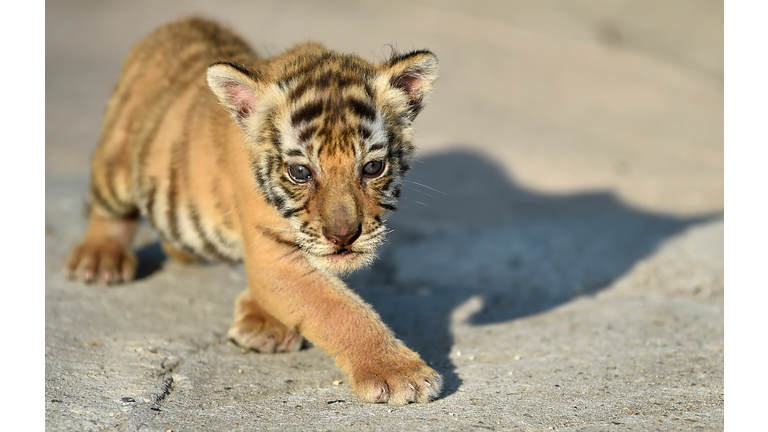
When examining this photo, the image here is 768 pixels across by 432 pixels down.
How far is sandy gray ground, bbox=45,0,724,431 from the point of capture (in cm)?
344

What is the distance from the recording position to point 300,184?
3.45 m

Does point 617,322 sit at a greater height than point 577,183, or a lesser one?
lesser

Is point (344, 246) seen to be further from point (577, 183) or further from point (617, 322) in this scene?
point (577, 183)

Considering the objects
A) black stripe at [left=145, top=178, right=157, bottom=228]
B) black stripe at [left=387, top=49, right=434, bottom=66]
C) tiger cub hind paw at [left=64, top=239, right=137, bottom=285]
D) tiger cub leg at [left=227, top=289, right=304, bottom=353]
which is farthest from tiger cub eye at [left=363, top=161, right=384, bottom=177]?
tiger cub hind paw at [left=64, top=239, right=137, bottom=285]

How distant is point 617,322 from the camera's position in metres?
4.63

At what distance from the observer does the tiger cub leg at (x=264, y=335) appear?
4.23 metres

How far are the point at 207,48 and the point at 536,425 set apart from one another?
3.19 metres

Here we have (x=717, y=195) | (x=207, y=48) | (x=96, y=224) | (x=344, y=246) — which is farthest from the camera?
(x=717, y=195)

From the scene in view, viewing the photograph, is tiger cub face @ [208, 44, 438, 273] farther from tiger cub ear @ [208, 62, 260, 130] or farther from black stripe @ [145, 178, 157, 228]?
black stripe @ [145, 178, 157, 228]

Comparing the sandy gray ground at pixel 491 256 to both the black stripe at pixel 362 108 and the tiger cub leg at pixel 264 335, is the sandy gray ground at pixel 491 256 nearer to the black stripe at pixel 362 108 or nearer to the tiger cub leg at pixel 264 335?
the tiger cub leg at pixel 264 335

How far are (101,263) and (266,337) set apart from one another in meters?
1.60

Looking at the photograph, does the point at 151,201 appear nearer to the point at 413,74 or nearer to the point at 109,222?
the point at 109,222

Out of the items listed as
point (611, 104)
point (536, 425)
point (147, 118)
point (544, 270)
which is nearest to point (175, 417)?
point (536, 425)

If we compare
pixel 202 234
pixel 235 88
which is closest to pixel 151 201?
pixel 202 234
